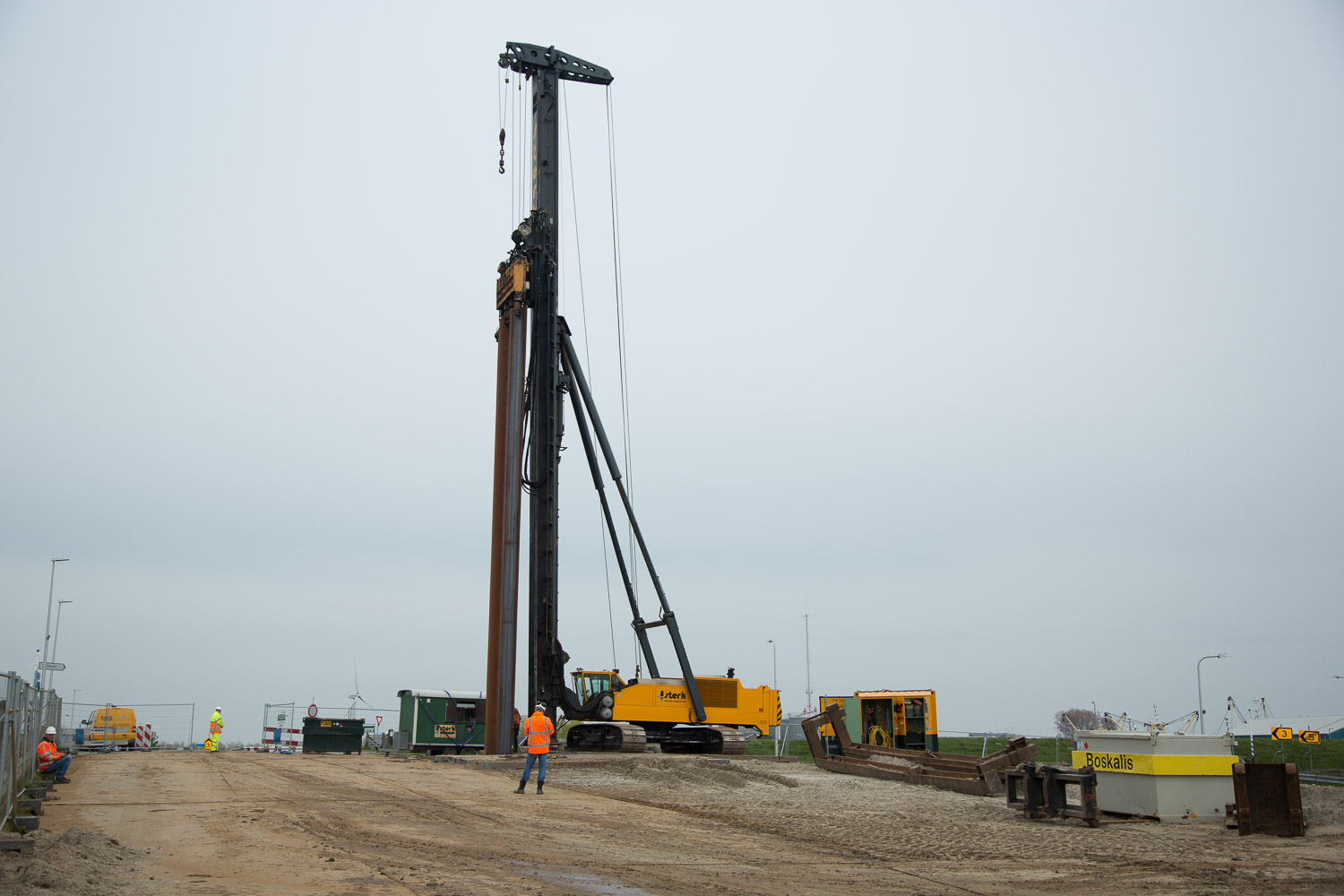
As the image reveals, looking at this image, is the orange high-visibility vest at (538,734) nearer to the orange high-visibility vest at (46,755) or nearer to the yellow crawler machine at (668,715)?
the orange high-visibility vest at (46,755)

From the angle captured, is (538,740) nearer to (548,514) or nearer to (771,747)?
(548,514)

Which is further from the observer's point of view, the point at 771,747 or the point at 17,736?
the point at 771,747

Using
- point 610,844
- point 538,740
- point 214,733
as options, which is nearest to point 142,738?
point 214,733

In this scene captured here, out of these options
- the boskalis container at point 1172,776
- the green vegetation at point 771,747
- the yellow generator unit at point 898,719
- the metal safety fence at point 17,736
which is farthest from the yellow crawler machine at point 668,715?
the boskalis container at point 1172,776

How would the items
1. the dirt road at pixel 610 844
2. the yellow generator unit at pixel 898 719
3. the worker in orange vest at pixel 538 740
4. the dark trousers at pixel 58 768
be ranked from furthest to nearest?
1. the yellow generator unit at pixel 898 719
2. the worker in orange vest at pixel 538 740
3. the dark trousers at pixel 58 768
4. the dirt road at pixel 610 844

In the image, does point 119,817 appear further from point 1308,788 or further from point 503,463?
point 1308,788

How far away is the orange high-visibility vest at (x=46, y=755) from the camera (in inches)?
683

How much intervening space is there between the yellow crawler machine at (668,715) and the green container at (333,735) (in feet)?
29.6

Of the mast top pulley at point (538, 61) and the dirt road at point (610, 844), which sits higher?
the mast top pulley at point (538, 61)

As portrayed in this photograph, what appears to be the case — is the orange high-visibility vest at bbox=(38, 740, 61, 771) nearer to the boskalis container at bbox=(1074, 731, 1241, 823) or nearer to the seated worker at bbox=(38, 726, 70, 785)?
the seated worker at bbox=(38, 726, 70, 785)

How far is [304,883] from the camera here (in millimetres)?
8984

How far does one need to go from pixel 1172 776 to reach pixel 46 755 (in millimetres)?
18461

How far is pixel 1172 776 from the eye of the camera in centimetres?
1499

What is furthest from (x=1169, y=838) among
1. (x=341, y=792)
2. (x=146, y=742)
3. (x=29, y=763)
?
(x=146, y=742)
